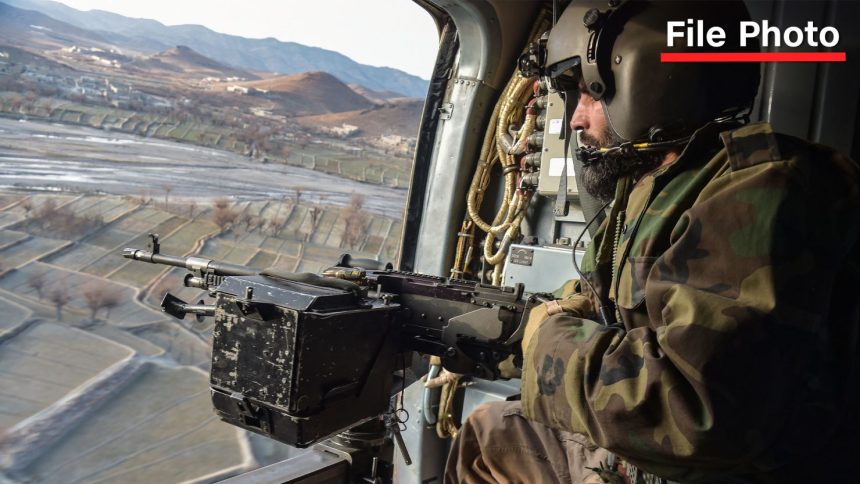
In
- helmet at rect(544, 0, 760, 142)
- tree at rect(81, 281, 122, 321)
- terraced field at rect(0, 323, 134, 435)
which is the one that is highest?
helmet at rect(544, 0, 760, 142)

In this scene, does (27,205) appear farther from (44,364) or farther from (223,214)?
(223,214)

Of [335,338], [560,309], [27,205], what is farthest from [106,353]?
[560,309]

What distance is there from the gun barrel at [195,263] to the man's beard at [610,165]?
1.07 m

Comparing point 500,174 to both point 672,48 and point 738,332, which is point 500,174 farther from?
point 738,332

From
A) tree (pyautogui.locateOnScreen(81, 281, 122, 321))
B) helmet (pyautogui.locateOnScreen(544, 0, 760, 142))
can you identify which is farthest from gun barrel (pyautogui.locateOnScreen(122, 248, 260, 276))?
helmet (pyautogui.locateOnScreen(544, 0, 760, 142))

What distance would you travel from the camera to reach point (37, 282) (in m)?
2.88

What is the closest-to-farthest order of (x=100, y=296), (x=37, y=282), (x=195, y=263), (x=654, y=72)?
(x=654, y=72), (x=195, y=263), (x=37, y=282), (x=100, y=296)

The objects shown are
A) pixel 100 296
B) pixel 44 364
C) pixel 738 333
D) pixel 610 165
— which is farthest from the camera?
pixel 100 296

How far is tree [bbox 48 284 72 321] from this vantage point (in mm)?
2879

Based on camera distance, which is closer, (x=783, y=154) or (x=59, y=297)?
(x=783, y=154)

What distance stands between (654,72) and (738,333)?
0.74 metres

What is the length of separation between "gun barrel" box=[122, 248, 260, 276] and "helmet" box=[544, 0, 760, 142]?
3.90ft

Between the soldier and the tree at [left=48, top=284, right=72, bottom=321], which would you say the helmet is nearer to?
the soldier

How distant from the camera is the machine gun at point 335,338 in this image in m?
1.59
